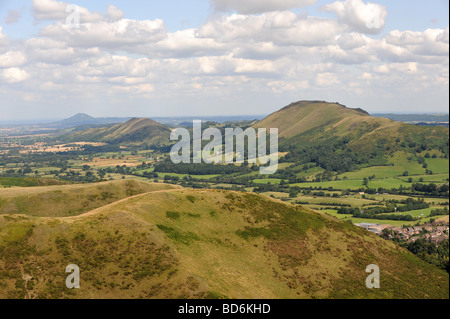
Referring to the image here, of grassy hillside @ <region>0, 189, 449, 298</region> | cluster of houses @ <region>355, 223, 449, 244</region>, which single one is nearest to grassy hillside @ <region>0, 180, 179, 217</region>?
grassy hillside @ <region>0, 189, 449, 298</region>

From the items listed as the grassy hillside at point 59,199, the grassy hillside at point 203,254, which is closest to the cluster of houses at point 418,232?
the grassy hillside at point 203,254

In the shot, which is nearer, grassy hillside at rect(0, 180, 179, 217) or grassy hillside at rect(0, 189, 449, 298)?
grassy hillside at rect(0, 189, 449, 298)

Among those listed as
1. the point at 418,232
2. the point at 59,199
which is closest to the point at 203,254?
the point at 59,199

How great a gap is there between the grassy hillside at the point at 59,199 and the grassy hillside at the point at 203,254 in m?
47.6

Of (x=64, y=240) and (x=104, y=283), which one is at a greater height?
(x=64, y=240)

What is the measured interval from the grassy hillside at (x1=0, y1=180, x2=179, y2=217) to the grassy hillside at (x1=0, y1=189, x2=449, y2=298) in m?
47.6

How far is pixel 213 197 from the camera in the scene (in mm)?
122562

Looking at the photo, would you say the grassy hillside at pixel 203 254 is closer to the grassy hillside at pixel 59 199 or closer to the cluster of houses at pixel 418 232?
the grassy hillside at pixel 59 199

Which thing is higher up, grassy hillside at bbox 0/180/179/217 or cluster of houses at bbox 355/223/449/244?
grassy hillside at bbox 0/180/179/217

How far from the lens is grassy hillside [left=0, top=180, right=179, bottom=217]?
14238cm

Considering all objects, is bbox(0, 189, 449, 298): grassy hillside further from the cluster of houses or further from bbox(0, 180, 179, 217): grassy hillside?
the cluster of houses
